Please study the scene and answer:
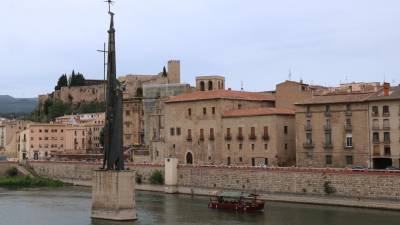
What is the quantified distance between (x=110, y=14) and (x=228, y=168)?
82.9ft

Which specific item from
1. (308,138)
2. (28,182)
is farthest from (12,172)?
(308,138)

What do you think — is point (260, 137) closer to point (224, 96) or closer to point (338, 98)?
point (224, 96)

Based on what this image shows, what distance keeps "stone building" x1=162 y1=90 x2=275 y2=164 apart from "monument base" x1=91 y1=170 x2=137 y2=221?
101 ft

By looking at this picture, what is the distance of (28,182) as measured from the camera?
95.9m

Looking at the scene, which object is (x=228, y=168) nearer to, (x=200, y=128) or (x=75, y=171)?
(x=200, y=128)

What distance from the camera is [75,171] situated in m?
94.6

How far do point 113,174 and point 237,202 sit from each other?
1429cm

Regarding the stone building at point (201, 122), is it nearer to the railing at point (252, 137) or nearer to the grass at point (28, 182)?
the railing at point (252, 137)

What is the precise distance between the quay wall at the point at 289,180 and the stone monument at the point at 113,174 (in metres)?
19.1

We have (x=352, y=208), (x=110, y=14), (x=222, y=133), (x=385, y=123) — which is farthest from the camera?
(x=222, y=133)

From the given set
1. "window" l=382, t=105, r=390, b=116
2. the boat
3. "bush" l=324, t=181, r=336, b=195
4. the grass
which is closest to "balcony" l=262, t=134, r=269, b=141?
"window" l=382, t=105, r=390, b=116

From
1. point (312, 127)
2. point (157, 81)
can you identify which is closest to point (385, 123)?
point (312, 127)

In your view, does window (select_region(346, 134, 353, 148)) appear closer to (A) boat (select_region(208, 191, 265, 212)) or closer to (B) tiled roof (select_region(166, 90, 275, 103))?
(A) boat (select_region(208, 191, 265, 212))

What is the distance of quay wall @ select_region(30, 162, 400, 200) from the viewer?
5844 cm
